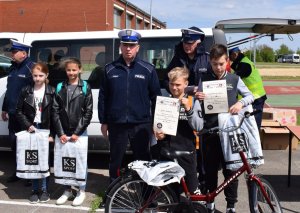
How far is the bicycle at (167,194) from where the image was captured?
3.74 m

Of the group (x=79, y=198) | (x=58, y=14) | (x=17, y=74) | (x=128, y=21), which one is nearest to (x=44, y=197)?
(x=79, y=198)

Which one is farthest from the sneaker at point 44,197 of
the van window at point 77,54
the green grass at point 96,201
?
the van window at point 77,54

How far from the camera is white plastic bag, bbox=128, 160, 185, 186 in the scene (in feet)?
11.8

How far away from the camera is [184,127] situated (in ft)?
13.0

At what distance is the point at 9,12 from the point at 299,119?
39849mm

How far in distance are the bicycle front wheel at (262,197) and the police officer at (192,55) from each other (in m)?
1.32

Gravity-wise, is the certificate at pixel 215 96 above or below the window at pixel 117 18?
below

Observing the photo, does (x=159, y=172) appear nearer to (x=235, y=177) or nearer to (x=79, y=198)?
(x=235, y=177)

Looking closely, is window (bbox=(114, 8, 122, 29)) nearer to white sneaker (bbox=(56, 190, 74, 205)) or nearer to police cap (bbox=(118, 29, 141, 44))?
white sneaker (bbox=(56, 190, 74, 205))

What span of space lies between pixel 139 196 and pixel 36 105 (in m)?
1.90

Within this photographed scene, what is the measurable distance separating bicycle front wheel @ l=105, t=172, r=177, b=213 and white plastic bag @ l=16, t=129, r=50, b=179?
55.4 inches

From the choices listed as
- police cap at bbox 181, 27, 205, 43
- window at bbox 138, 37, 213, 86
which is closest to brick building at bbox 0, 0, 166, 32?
window at bbox 138, 37, 213, 86

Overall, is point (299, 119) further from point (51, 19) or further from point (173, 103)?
point (51, 19)

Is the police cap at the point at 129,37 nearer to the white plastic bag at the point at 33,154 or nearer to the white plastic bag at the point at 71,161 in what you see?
the white plastic bag at the point at 71,161
